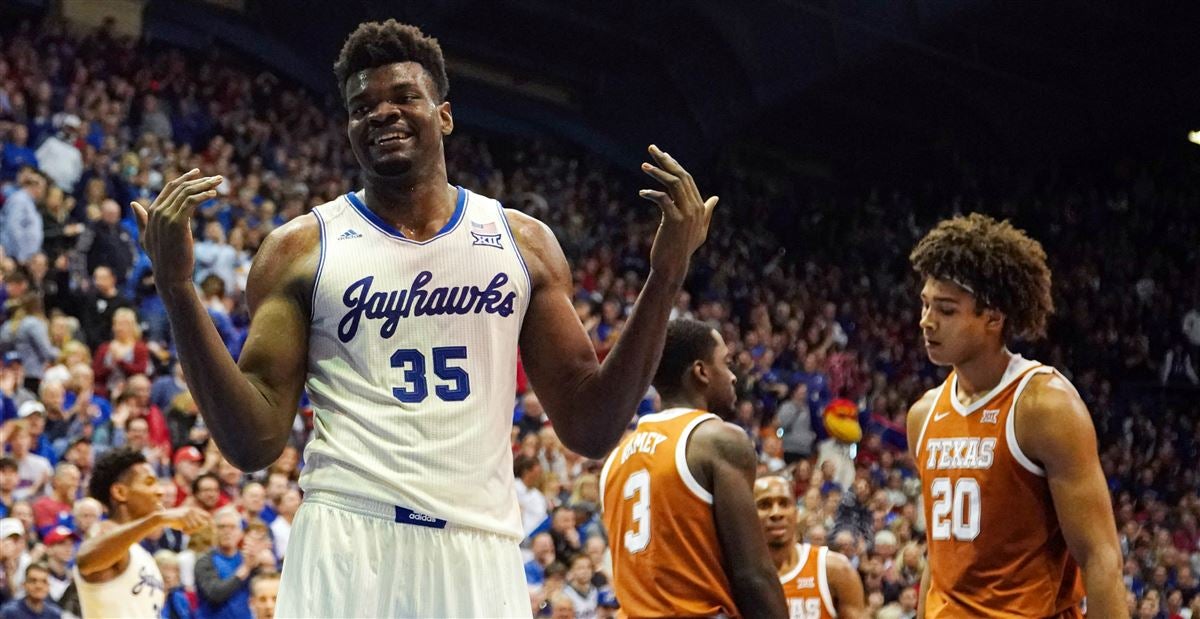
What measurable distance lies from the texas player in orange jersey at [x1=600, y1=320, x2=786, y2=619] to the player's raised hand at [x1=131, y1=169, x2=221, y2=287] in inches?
91.6

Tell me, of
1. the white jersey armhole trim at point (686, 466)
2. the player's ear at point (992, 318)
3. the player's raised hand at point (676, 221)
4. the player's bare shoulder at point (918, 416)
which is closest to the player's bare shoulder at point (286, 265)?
the player's raised hand at point (676, 221)

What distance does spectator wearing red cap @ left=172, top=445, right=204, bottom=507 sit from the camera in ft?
27.5

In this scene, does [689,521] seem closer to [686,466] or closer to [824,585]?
[686,466]

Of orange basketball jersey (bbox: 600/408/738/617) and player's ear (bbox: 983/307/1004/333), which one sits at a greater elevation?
player's ear (bbox: 983/307/1004/333)

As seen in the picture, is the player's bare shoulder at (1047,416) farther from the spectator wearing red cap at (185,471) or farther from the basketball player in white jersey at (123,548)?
the spectator wearing red cap at (185,471)

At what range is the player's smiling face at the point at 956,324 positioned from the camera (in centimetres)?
435

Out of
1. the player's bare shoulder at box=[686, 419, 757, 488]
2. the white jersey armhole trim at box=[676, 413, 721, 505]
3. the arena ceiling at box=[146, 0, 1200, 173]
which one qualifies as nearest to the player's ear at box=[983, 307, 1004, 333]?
the player's bare shoulder at box=[686, 419, 757, 488]

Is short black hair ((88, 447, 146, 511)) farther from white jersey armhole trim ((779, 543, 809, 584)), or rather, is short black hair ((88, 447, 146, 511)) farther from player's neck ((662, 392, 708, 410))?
white jersey armhole trim ((779, 543, 809, 584))

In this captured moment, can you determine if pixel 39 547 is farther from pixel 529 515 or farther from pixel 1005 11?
pixel 1005 11

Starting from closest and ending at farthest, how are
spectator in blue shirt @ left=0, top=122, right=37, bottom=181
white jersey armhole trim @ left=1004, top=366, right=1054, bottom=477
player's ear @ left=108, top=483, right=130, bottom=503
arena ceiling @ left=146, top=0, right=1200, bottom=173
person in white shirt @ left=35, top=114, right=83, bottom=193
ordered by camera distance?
white jersey armhole trim @ left=1004, top=366, right=1054, bottom=477, player's ear @ left=108, top=483, right=130, bottom=503, spectator in blue shirt @ left=0, top=122, right=37, bottom=181, person in white shirt @ left=35, top=114, right=83, bottom=193, arena ceiling @ left=146, top=0, right=1200, bottom=173

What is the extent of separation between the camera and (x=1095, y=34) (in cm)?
1909

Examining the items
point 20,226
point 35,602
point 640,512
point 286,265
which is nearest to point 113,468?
point 35,602

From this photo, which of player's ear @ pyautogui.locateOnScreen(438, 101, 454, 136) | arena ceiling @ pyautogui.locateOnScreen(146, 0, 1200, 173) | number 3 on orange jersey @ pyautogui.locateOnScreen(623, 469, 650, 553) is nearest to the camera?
player's ear @ pyautogui.locateOnScreen(438, 101, 454, 136)

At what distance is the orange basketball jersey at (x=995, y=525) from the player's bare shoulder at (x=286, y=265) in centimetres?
220
